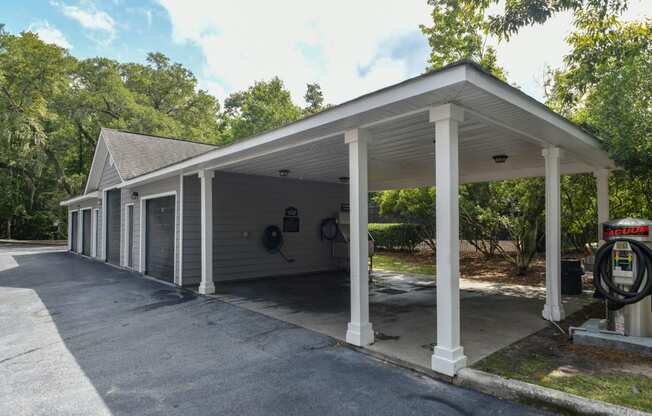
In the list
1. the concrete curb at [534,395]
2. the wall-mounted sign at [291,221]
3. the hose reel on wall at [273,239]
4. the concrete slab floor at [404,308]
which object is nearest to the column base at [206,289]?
the concrete slab floor at [404,308]

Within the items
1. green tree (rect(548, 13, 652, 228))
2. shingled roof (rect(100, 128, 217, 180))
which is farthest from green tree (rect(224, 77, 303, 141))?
green tree (rect(548, 13, 652, 228))

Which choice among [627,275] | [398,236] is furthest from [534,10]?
[398,236]

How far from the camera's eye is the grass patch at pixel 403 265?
407 inches

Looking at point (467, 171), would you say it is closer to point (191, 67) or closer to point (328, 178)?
point (328, 178)

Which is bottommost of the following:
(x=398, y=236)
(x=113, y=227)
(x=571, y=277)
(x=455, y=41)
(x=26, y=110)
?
(x=571, y=277)

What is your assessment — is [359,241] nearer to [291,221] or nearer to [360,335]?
[360,335]

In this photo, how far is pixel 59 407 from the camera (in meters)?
2.76

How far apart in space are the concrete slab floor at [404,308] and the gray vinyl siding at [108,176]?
614cm

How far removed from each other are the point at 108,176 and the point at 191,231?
638 cm

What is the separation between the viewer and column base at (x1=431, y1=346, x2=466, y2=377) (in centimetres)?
316

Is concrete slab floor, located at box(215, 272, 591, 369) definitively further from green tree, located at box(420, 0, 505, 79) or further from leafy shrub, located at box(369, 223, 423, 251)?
green tree, located at box(420, 0, 505, 79)

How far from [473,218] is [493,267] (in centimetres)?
163

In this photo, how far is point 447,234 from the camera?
10.7 feet

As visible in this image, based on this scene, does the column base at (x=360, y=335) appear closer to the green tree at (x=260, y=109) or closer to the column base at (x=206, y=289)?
the column base at (x=206, y=289)
